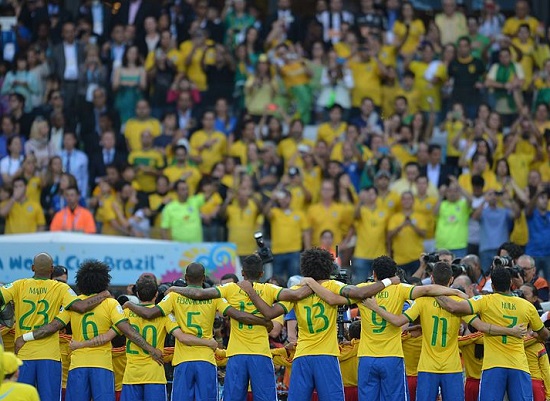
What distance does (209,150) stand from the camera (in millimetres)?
23391

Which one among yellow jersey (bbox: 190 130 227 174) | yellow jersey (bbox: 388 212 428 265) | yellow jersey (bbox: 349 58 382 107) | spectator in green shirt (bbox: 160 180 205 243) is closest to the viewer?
yellow jersey (bbox: 388 212 428 265)

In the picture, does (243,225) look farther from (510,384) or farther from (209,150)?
(510,384)

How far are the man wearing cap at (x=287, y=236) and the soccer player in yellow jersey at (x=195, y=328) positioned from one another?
6500 mm

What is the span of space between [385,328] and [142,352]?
2724mm

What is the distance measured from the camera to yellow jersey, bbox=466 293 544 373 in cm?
1494

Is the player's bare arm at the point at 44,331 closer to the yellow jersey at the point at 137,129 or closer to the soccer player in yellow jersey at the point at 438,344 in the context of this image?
the soccer player in yellow jersey at the point at 438,344

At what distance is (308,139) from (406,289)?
9.26 meters

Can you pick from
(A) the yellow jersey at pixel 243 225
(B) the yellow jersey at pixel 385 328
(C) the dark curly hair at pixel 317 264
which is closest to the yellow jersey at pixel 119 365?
(C) the dark curly hair at pixel 317 264

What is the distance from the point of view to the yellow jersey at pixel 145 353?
1516 centimetres

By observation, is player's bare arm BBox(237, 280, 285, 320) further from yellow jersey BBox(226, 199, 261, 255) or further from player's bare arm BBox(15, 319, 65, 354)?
yellow jersey BBox(226, 199, 261, 255)

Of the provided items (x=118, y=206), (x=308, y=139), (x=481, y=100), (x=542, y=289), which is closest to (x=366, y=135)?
(x=308, y=139)

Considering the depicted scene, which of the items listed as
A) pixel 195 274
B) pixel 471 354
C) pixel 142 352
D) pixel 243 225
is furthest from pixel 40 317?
pixel 243 225

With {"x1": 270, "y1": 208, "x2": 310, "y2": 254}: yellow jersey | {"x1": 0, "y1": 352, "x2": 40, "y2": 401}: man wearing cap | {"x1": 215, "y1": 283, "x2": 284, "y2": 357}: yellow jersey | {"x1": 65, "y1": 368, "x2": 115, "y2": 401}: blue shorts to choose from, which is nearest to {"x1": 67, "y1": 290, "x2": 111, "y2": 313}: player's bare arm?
{"x1": 65, "y1": 368, "x2": 115, "y2": 401}: blue shorts

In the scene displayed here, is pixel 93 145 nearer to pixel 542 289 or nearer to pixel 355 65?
pixel 355 65
